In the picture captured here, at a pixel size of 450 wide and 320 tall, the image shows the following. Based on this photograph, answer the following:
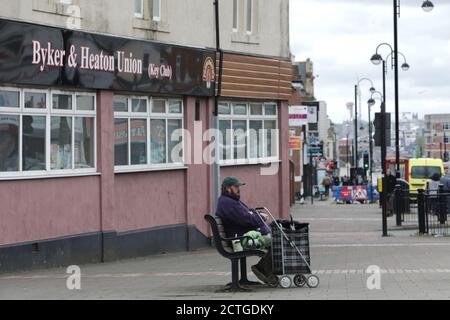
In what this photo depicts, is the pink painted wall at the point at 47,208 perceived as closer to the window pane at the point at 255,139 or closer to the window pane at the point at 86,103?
the window pane at the point at 86,103

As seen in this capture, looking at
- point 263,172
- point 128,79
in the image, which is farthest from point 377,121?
point 128,79

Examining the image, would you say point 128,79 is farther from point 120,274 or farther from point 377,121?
point 377,121

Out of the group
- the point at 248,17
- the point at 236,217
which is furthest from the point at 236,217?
the point at 248,17

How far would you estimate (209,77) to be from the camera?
20.3 meters

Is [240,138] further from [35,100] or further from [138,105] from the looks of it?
[35,100]

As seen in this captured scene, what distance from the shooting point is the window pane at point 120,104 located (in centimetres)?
1807

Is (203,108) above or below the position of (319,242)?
above

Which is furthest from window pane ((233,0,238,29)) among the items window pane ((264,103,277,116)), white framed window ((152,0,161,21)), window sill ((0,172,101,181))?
window sill ((0,172,101,181))

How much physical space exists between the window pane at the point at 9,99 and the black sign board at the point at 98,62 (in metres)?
0.25

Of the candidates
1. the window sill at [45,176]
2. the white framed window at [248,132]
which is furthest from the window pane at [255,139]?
the window sill at [45,176]

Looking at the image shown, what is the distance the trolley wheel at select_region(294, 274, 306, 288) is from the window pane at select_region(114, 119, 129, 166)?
6878 millimetres

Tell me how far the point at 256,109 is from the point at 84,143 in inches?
248

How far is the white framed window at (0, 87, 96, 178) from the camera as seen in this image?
15.3 meters

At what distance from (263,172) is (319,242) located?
230cm
